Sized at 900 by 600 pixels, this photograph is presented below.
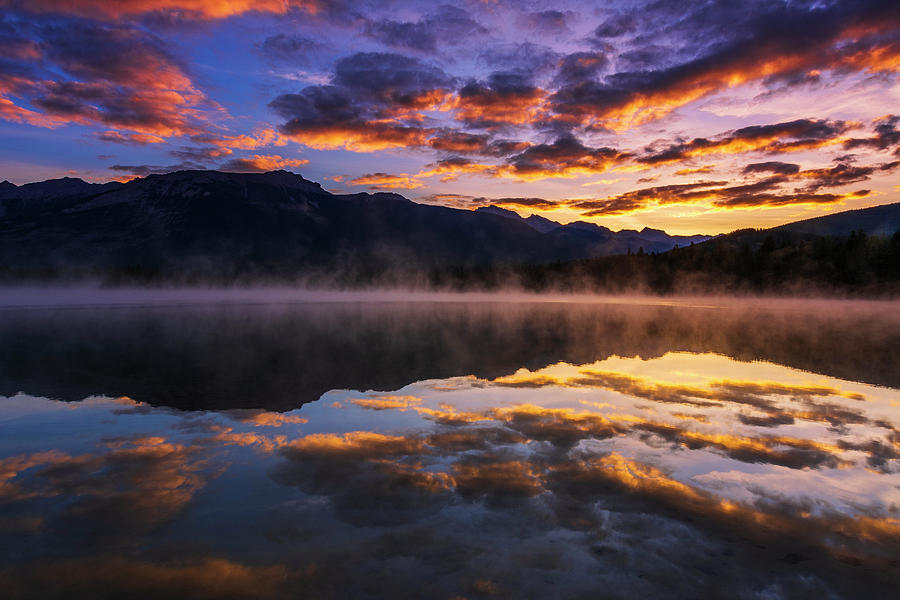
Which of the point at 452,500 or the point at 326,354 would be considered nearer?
the point at 452,500

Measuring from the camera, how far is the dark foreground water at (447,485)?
19.4 feet

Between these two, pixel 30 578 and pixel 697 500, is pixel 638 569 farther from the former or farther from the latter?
pixel 30 578

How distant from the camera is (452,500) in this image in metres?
8.02

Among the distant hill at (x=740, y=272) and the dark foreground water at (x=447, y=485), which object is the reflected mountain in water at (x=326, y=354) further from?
the distant hill at (x=740, y=272)

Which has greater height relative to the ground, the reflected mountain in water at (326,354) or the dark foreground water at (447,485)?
the dark foreground water at (447,485)

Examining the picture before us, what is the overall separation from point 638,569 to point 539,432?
5.70 metres

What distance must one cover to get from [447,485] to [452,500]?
24.2 inches

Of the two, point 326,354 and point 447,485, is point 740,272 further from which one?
point 447,485

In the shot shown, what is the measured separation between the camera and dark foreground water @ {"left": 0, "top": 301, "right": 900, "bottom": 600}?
5.93 meters

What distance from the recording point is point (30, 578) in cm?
579

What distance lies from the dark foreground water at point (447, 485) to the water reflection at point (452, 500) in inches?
1.6

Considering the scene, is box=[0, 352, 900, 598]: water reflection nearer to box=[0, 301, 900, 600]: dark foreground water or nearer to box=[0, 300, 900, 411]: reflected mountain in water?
box=[0, 301, 900, 600]: dark foreground water

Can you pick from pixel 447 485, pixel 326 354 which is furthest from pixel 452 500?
pixel 326 354

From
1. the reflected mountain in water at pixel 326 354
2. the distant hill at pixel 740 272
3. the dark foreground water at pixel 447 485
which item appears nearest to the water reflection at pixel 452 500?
the dark foreground water at pixel 447 485
